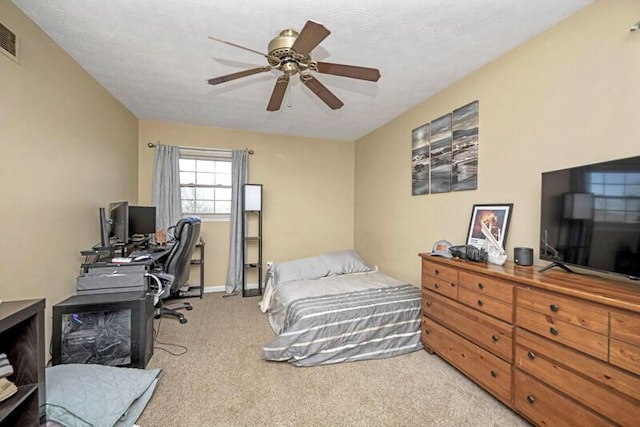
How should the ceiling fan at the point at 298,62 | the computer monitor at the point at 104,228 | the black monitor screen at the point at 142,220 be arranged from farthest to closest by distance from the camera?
the black monitor screen at the point at 142,220, the computer monitor at the point at 104,228, the ceiling fan at the point at 298,62

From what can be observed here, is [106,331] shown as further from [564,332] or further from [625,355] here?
[625,355]

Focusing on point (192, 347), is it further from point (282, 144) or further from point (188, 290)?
point (282, 144)

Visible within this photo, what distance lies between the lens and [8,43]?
169 cm

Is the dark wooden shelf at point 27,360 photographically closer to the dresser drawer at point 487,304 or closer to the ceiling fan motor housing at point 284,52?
the ceiling fan motor housing at point 284,52

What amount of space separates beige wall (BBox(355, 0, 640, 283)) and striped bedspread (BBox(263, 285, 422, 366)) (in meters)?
0.82

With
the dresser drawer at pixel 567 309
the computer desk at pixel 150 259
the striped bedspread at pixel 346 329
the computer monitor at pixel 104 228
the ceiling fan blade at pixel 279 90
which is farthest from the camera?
the computer monitor at pixel 104 228

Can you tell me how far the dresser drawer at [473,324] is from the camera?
1706 millimetres

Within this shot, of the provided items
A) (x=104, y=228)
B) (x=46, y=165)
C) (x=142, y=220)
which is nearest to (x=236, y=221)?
(x=142, y=220)

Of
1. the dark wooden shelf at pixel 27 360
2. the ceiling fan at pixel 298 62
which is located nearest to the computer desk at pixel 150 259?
the dark wooden shelf at pixel 27 360

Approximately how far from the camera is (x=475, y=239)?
2.38 meters

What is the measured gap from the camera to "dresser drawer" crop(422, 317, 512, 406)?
1.71m

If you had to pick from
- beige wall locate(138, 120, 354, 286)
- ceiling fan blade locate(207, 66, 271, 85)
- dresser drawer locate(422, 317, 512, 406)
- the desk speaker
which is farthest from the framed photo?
beige wall locate(138, 120, 354, 286)

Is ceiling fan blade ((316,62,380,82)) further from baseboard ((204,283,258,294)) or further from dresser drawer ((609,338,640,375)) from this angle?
baseboard ((204,283,258,294))

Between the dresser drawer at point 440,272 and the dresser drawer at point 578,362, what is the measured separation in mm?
558
